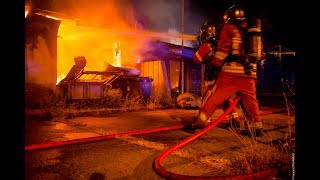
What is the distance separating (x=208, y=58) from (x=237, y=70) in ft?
2.98

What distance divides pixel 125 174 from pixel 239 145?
6.40ft

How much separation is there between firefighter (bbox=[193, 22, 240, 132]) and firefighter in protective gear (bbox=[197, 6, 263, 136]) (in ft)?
1.99

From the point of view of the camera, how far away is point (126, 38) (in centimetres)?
1831

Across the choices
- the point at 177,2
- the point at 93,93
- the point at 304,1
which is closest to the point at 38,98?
the point at 93,93

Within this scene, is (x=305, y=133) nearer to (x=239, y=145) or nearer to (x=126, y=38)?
(x=239, y=145)

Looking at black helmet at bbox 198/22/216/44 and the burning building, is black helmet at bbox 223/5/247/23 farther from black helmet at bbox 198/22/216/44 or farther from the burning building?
the burning building

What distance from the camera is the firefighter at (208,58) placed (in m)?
5.15

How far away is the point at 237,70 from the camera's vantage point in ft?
14.4

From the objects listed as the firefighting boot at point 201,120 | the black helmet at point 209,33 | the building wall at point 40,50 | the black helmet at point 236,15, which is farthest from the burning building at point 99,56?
the firefighting boot at point 201,120

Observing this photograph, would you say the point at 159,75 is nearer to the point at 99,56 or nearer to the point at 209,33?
the point at 99,56

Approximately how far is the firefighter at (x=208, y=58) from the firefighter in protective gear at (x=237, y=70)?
0.61 metres

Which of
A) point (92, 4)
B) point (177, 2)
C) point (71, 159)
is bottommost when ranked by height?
point (71, 159)

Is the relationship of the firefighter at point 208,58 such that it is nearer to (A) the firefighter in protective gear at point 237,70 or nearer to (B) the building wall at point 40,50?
(A) the firefighter in protective gear at point 237,70

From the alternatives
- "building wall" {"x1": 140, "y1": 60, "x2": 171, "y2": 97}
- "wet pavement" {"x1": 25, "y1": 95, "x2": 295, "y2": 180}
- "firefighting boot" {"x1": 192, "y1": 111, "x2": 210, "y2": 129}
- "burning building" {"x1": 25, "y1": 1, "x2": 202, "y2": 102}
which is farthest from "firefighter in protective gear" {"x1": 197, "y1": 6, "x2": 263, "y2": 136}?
"building wall" {"x1": 140, "y1": 60, "x2": 171, "y2": 97}
